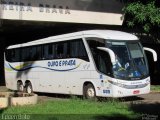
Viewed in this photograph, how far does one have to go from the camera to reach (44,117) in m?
12.0

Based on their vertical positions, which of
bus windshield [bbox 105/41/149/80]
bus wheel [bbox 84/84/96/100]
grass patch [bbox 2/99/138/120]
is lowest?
grass patch [bbox 2/99/138/120]

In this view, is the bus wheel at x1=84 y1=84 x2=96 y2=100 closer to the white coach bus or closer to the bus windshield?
the white coach bus

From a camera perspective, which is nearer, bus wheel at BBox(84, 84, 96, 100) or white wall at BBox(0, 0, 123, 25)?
bus wheel at BBox(84, 84, 96, 100)

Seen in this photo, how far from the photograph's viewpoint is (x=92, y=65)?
19203 mm

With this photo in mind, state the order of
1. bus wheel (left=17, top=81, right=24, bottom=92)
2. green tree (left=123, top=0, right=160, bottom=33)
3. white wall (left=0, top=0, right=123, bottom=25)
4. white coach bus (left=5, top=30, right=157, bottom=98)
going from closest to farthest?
white coach bus (left=5, top=30, right=157, bottom=98)
green tree (left=123, top=0, right=160, bottom=33)
white wall (left=0, top=0, right=123, bottom=25)
bus wheel (left=17, top=81, right=24, bottom=92)

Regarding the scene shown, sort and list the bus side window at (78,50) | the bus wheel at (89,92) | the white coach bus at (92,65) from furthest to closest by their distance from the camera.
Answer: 1. the bus side window at (78,50)
2. the bus wheel at (89,92)
3. the white coach bus at (92,65)

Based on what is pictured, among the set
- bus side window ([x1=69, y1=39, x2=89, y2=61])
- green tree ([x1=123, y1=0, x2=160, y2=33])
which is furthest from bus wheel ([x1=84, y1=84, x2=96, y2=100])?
green tree ([x1=123, y1=0, x2=160, y2=33])

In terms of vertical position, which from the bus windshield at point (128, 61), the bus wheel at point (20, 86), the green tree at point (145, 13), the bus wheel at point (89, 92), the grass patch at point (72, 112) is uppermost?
the green tree at point (145, 13)

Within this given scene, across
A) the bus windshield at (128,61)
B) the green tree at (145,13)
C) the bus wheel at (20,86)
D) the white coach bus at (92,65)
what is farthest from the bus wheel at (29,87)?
the bus windshield at (128,61)

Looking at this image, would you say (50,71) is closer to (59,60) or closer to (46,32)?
(59,60)

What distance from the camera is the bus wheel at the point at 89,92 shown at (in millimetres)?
19344

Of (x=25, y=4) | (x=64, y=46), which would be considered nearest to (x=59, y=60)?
(x=64, y=46)

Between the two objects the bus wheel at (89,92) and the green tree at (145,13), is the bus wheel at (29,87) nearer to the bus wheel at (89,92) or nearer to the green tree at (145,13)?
the bus wheel at (89,92)

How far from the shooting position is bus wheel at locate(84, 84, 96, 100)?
19.3 meters
